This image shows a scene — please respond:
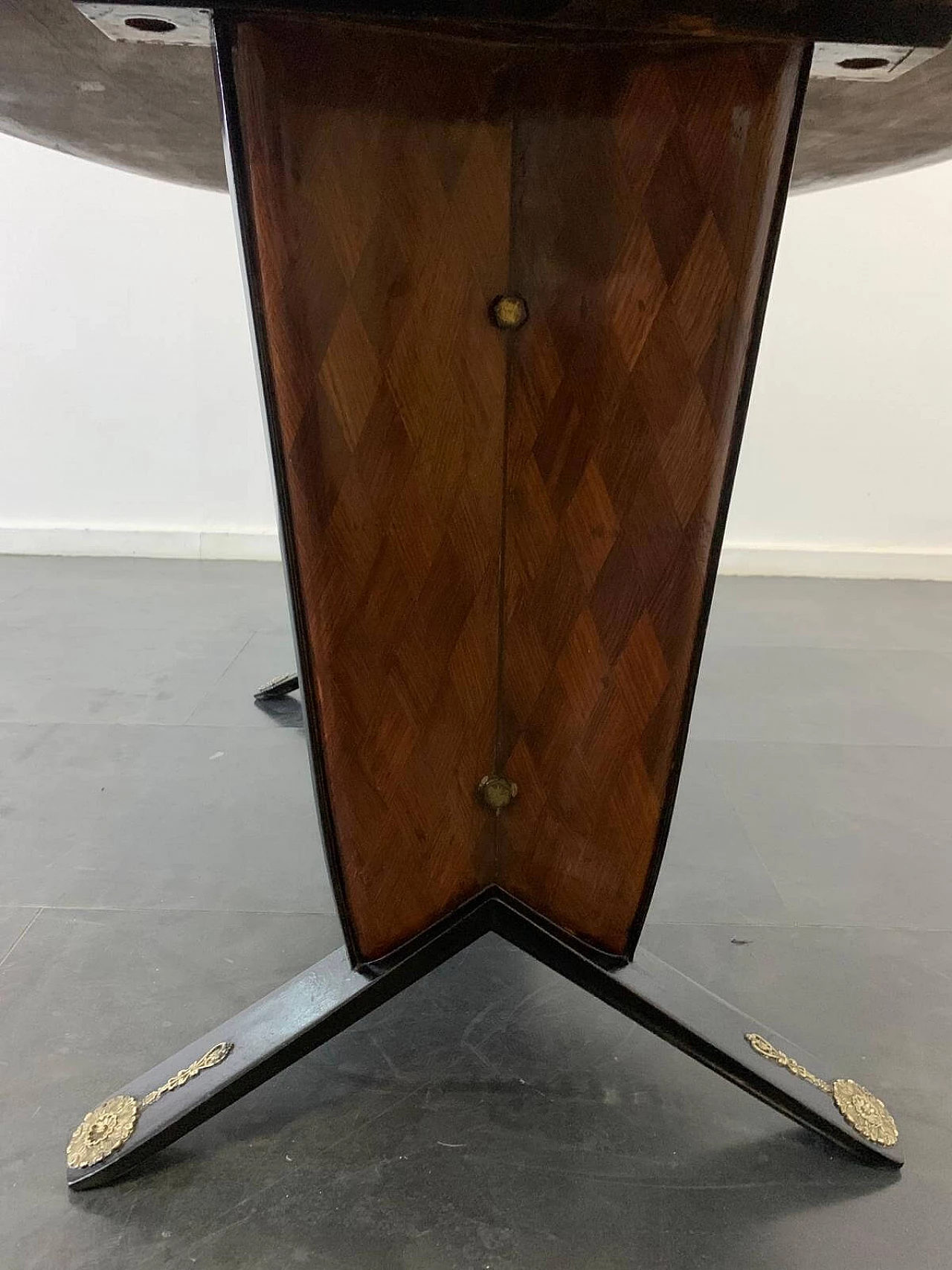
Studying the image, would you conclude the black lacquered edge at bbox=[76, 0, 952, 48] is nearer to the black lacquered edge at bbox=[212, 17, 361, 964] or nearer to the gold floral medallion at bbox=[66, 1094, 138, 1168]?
the black lacquered edge at bbox=[212, 17, 361, 964]

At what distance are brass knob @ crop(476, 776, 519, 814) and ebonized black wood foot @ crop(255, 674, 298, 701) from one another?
89 cm

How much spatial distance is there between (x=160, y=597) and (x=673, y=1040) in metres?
1.67

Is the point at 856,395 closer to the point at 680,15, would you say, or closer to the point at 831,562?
the point at 831,562

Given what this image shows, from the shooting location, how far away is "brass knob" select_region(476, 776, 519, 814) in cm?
70

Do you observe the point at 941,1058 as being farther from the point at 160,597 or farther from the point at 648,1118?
the point at 160,597

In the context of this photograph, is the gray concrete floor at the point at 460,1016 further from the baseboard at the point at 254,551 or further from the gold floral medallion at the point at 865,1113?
the baseboard at the point at 254,551

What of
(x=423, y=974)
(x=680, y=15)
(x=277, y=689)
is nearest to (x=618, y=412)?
(x=680, y=15)

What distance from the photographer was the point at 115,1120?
2.31ft

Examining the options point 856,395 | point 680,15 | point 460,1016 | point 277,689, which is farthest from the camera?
point 856,395

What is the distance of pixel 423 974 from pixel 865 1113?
0.39 meters

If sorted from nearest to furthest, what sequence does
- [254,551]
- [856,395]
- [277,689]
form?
1. [277,689]
2. [856,395]
3. [254,551]

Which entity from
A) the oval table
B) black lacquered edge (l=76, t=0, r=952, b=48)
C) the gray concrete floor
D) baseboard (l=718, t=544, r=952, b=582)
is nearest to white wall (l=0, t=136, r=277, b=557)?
the gray concrete floor

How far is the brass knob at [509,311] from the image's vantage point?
0.56 m

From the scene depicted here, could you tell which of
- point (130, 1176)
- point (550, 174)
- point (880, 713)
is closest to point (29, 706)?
point (130, 1176)
